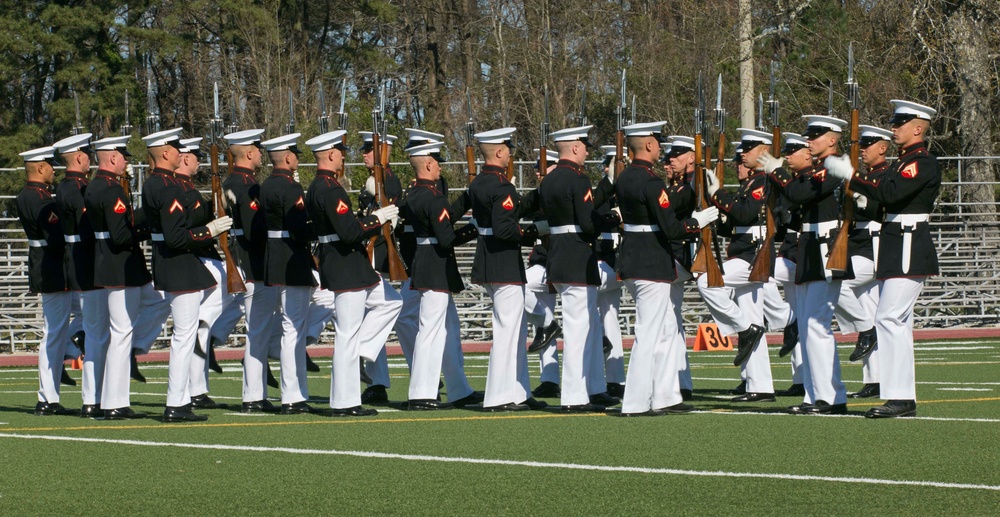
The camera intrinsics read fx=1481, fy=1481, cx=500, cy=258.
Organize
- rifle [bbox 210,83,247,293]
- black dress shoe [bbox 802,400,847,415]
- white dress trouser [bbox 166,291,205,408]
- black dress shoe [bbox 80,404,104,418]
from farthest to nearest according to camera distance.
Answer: rifle [bbox 210,83,247,293] < black dress shoe [bbox 80,404,104,418] < white dress trouser [bbox 166,291,205,408] < black dress shoe [bbox 802,400,847,415]

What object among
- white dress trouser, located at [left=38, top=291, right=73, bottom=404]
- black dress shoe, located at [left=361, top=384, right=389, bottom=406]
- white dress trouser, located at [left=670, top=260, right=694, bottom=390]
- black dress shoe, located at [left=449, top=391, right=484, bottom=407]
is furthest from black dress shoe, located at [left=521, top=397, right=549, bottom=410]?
white dress trouser, located at [left=38, top=291, right=73, bottom=404]

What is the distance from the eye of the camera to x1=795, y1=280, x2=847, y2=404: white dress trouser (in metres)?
10.6

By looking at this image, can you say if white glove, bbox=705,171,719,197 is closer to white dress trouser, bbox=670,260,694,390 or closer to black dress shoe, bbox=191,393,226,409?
white dress trouser, bbox=670,260,694,390

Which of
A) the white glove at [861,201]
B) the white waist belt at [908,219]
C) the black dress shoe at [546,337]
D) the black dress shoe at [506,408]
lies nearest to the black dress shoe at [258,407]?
the black dress shoe at [506,408]

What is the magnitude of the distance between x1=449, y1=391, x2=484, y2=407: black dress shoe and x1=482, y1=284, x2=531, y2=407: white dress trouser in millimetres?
520

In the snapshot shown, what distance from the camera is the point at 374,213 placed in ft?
36.2

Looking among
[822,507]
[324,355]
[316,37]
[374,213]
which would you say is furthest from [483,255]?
[316,37]

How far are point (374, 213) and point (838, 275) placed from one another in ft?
11.2

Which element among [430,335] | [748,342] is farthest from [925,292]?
[430,335]

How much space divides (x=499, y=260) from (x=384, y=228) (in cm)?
97

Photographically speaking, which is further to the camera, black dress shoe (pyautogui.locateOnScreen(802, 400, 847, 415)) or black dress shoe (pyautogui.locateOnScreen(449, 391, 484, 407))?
black dress shoe (pyautogui.locateOnScreen(449, 391, 484, 407))

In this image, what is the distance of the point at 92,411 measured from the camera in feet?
37.3

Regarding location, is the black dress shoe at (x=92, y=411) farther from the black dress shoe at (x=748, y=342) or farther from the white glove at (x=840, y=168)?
the white glove at (x=840, y=168)

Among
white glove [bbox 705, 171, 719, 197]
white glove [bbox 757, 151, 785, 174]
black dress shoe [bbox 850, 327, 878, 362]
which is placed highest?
white glove [bbox 757, 151, 785, 174]
